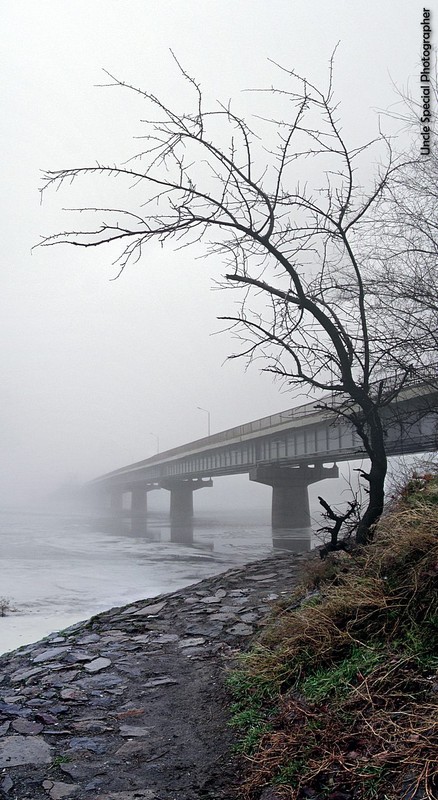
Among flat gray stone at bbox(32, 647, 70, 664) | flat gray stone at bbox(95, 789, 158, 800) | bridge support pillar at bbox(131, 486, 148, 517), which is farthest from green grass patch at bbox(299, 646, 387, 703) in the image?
bridge support pillar at bbox(131, 486, 148, 517)

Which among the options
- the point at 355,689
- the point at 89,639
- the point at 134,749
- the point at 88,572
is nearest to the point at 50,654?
the point at 89,639

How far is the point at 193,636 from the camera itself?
21.8 ft

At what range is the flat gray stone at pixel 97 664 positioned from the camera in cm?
579

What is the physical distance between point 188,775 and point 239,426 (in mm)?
37542

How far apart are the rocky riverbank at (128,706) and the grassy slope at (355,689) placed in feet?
1.14

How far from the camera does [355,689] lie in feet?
11.4

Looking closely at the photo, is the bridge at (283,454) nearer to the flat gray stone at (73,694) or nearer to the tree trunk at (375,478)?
the tree trunk at (375,478)

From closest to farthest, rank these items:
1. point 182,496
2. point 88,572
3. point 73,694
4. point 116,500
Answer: point 73,694, point 88,572, point 182,496, point 116,500

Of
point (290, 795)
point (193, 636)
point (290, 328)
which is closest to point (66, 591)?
point (193, 636)

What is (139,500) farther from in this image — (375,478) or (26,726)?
(26,726)

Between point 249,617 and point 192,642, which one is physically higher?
point 249,617

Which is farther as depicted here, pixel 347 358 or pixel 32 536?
pixel 32 536

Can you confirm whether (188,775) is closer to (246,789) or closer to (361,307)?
(246,789)

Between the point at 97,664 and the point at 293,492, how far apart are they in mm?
36796
